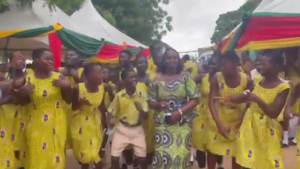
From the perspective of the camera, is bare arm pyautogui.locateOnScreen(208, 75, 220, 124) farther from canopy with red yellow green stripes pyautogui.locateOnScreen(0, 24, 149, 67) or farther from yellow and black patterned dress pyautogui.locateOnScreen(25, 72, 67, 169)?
canopy with red yellow green stripes pyautogui.locateOnScreen(0, 24, 149, 67)

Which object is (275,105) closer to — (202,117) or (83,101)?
(202,117)

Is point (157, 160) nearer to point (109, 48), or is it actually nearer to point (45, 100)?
point (45, 100)

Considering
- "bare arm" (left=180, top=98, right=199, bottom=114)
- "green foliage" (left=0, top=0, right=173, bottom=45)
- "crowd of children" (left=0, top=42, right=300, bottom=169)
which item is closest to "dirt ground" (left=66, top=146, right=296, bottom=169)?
"crowd of children" (left=0, top=42, right=300, bottom=169)

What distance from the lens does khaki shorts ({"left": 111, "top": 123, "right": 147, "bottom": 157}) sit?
16.8 ft

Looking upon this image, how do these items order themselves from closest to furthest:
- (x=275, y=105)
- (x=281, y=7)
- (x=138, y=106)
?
(x=275, y=105) < (x=138, y=106) < (x=281, y=7)

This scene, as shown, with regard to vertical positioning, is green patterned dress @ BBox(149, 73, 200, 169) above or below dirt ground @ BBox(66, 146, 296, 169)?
above

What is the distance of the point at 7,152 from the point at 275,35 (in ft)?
13.1

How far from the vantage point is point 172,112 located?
4145mm

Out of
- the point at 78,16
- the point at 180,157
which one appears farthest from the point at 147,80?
the point at 78,16

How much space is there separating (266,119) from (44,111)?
90.2 inches

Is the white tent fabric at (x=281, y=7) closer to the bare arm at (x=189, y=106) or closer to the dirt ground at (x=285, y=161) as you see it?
the dirt ground at (x=285, y=161)

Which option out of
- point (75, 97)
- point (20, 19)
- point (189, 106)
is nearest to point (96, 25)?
point (20, 19)

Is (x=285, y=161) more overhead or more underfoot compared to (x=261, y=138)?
more underfoot

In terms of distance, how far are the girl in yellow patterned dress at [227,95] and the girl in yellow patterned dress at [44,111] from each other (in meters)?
1.71
